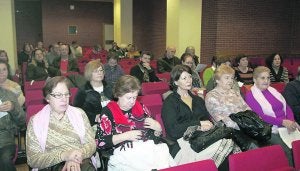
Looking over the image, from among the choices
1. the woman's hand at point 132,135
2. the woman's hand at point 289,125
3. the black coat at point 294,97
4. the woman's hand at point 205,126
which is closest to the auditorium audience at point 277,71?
the black coat at point 294,97

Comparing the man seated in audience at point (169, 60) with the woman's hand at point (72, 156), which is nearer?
the woman's hand at point (72, 156)

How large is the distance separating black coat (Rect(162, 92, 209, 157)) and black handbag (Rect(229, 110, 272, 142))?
14.0 inches

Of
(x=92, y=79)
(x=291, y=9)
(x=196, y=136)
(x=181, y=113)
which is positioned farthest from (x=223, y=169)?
(x=291, y=9)

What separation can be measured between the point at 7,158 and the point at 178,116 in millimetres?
1588

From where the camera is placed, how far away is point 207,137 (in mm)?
2734

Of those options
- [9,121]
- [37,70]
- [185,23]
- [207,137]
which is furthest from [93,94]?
[185,23]

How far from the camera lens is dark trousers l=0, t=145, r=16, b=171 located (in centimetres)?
267

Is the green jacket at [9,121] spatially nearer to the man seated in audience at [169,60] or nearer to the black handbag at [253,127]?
the black handbag at [253,127]

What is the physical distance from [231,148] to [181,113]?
0.57 meters

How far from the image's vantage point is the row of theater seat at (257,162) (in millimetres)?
1784

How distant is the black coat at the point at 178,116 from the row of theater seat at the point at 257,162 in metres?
1.03

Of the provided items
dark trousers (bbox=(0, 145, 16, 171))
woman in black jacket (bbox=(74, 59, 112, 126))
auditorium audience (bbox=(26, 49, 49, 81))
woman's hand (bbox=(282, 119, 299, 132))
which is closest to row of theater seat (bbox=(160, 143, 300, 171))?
woman's hand (bbox=(282, 119, 299, 132))

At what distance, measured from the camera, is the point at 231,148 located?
2822 millimetres

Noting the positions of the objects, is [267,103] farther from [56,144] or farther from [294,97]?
[56,144]
